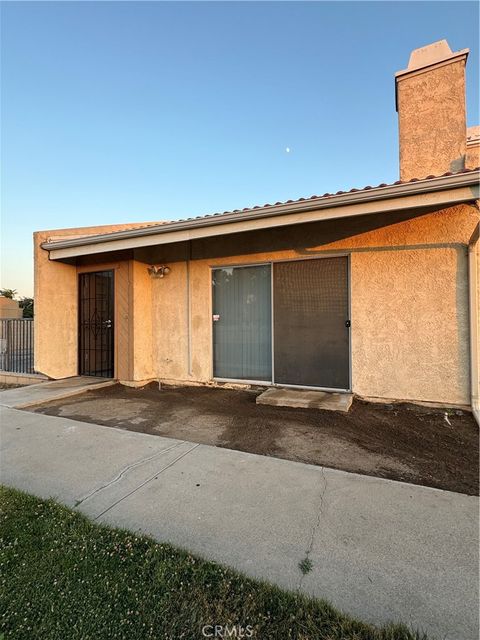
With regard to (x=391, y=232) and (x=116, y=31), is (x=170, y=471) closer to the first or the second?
(x=391, y=232)

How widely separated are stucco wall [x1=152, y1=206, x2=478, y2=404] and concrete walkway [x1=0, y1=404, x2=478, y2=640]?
2542mm

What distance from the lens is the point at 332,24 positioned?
677 cm

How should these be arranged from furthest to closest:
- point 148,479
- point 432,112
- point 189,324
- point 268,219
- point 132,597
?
1. point 189,324
2. point 432,112
3. point 268,219
4. point 148,479
5. point 132,597

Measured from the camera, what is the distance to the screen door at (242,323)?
6047mm

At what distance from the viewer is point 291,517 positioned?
2303 mm

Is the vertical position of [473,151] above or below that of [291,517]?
above

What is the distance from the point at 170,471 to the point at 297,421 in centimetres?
202

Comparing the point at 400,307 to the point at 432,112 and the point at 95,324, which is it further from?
the point at 95,324

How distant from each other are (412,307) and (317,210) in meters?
2.13

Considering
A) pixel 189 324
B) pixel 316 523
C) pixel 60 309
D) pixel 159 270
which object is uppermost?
pixel 159 270

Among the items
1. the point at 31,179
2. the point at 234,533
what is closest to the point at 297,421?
the point at 234,533

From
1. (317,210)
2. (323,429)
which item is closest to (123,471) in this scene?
(323,429)

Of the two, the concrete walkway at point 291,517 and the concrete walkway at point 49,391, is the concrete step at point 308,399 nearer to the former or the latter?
the concrete walkway at point 291,517

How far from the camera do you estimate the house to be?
4.57 m
